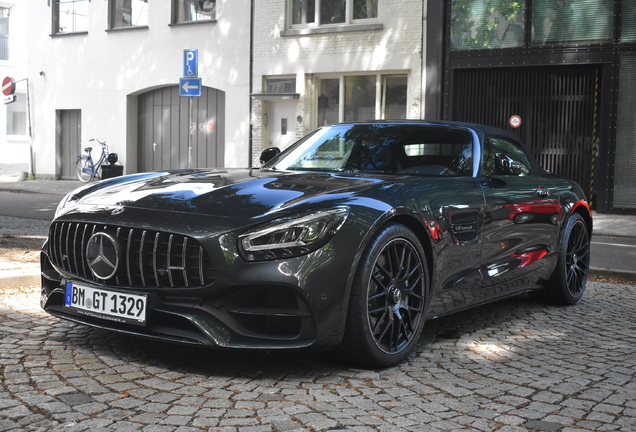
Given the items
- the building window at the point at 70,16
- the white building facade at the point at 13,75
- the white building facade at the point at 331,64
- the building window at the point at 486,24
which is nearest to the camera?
the building window at the point at 486,24

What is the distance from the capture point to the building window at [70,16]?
22766 millimetres

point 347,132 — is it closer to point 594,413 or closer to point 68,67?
point 594,413

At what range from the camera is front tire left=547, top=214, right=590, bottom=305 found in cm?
591

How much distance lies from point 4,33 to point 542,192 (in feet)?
111

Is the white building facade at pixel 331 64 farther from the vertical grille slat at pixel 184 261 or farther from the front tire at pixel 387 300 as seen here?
the vertical grille slat at pixel 184 261

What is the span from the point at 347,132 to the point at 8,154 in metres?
30.8

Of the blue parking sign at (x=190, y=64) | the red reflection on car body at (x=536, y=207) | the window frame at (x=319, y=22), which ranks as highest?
the window frame at (x=319, y=22)

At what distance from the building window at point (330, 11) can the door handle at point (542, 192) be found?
1319 centimetres

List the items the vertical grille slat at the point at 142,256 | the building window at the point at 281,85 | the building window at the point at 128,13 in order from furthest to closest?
1. the building window at the point at 128,13
2. the building window at the point at 281,85
3. the vertical grille slat at the point at 142,256

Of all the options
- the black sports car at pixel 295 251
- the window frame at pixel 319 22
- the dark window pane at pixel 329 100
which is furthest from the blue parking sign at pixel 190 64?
the black sports car at pixel 295 251

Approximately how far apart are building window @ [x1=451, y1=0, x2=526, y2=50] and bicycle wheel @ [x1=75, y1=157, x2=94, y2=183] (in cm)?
1093

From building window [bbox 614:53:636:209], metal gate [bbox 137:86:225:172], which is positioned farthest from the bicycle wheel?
building window [bbox 614:53:636:209]

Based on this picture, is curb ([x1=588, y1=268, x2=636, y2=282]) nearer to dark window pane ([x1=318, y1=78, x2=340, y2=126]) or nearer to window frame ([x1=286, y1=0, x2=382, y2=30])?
window frame ([x1=286, y1=0, x2=382, y2=30])

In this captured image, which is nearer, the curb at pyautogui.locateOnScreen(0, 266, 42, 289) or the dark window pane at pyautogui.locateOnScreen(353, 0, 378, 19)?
Result: the curb at pyautogui.locateOnScreen(0, 266, 42, 289)
